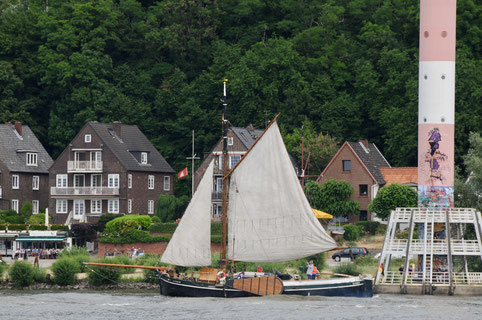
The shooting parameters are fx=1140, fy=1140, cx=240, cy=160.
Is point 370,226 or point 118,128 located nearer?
point 370,226

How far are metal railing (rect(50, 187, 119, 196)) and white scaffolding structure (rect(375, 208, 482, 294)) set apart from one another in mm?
42087

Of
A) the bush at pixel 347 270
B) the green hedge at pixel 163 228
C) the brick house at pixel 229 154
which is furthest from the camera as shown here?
the brick house at pixel 229 154

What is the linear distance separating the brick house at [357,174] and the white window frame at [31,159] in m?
30.5

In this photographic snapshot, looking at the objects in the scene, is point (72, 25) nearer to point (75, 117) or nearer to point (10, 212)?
point (75, 117)

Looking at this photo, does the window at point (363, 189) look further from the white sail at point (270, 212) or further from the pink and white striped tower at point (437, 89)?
the white sail at point (270, 212)

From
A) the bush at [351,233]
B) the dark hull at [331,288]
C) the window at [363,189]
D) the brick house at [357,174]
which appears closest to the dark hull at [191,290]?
the dark hull at [331,288]

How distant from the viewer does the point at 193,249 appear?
71000mm

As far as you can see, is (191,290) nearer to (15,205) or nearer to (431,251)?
(431,251)

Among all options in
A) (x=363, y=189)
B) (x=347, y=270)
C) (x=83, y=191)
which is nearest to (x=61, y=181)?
(x=83, y=191)

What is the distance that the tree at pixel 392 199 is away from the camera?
10231cm

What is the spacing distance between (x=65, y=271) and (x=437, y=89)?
30.3m

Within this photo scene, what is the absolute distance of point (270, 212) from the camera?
71.5m

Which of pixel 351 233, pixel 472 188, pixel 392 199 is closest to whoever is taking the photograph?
pixel 472 188

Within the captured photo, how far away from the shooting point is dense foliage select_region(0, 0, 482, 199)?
4973 inches
